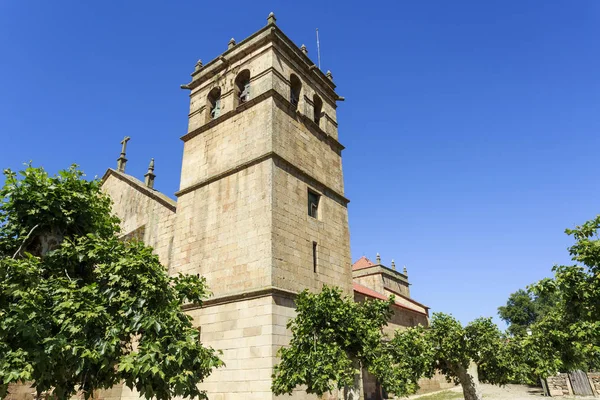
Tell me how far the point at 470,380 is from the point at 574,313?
17.9 feet

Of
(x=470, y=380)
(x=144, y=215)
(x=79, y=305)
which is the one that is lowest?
(x=470, y=380)

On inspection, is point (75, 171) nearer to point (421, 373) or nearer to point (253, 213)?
point (253, 213)

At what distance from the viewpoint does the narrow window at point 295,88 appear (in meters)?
17.8

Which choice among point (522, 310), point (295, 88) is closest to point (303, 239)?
point (295, 88)

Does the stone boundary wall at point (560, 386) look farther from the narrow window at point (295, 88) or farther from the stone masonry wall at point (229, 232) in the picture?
the narrow window at point (295, 88)

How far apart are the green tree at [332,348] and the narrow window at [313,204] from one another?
521 centimetres

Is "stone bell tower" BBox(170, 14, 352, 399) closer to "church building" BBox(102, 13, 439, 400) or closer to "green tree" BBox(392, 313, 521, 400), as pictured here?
"church building" BBox(102, 13, 439, 400)

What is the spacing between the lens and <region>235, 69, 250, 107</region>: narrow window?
17.5 m

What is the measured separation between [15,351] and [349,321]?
7.51m

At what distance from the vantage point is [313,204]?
634 inches

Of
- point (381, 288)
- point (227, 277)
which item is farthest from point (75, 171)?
point (381, 288)

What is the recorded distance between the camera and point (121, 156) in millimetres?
23297

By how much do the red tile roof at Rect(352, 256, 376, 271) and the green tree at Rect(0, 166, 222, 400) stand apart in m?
32.9

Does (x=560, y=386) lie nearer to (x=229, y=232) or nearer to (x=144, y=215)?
(x=229, y=232)
